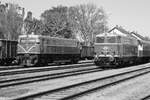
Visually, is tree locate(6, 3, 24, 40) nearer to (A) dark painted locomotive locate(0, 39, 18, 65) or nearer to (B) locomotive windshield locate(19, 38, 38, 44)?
(A) dark painted locomotive locate(0, 39, 18, 65)

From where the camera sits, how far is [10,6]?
57.4m

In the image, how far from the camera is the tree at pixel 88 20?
68562 mm

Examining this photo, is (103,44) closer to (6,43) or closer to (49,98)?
(6,43)

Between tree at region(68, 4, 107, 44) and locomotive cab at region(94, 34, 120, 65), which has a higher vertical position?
tree at region(68, 4, 107, 44)

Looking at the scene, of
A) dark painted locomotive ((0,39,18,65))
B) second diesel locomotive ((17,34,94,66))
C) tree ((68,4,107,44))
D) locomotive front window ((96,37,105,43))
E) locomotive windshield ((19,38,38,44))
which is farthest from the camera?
tree ((68,4,107,44))

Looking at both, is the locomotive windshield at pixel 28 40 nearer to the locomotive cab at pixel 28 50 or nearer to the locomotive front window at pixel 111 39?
the locomotive cab at pixel 28 50

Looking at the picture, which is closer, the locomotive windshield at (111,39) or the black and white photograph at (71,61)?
the black and white photograph at (71,61)

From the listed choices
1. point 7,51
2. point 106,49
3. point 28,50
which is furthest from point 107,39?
point 7,51

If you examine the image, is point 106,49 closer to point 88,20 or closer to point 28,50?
point 28,50

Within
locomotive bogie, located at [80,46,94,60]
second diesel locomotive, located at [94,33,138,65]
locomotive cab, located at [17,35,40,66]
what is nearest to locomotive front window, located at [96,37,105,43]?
second diesel locomotive, located at [94,33,138,65]

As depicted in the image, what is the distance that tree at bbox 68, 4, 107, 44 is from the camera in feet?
225

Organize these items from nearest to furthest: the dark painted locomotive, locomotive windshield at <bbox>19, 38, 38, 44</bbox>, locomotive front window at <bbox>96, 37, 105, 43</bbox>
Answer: locomotive front window at <bbox>96, 37, 105, 43</bbox>, locomotive windshield at <bbox>19, 38, 38, 44</bbox>, the dark painted locomotive

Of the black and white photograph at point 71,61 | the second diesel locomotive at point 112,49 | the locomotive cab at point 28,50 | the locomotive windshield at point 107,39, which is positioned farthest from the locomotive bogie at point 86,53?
the locomotive windshield at point 107,39

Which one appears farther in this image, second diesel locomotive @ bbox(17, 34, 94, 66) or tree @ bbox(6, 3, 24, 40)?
tree @ bbox(6, 3, 24, 40)
